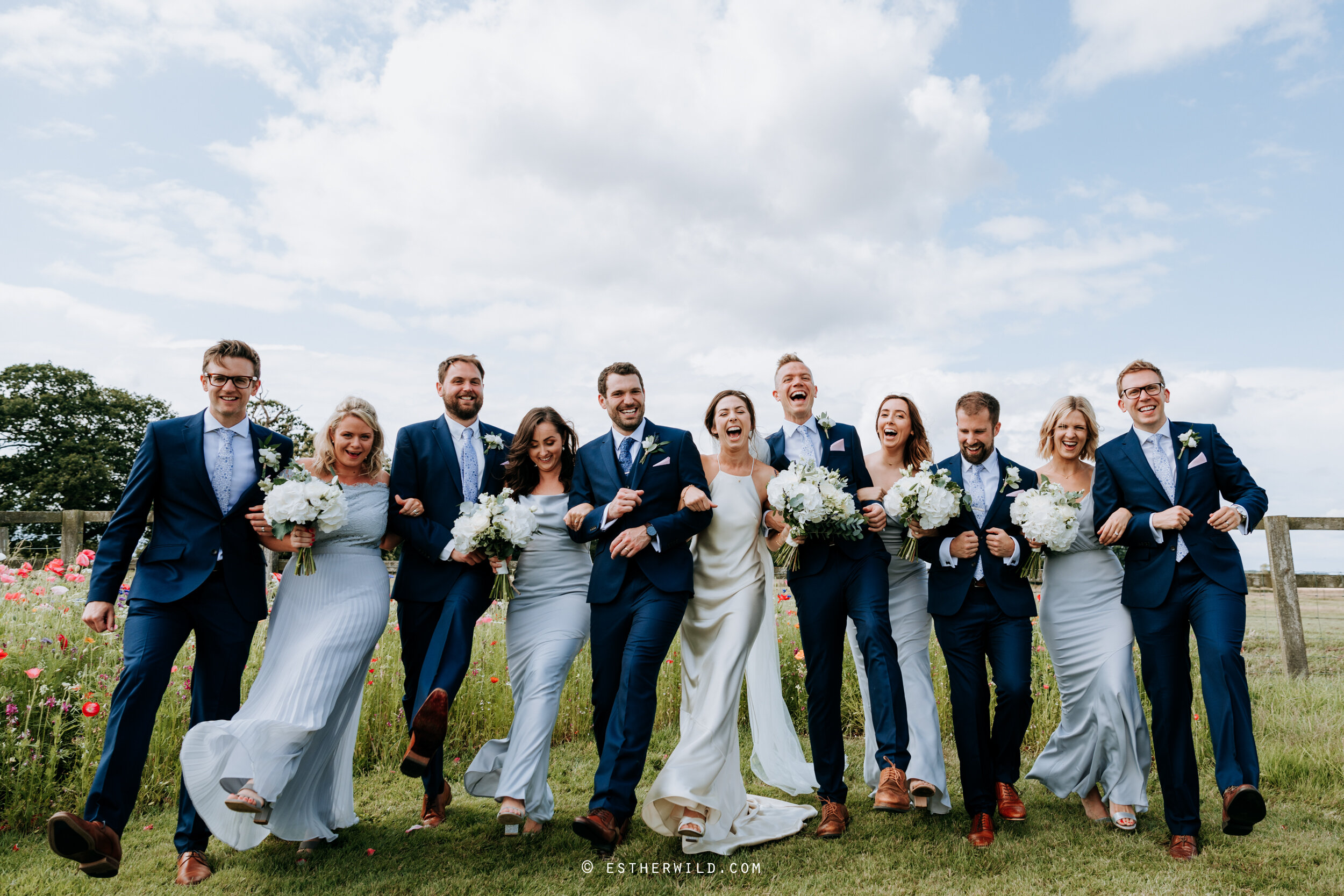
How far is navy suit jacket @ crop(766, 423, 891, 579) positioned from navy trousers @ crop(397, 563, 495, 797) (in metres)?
2.15

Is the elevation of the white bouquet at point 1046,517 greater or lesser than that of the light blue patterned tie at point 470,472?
lesser

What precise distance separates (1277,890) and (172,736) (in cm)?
763

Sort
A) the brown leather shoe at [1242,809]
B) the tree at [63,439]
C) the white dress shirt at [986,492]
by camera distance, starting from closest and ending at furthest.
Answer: the brown leather shoe at [1242,809]
the white dress shirt at [986,492]
the tree at [63,439]

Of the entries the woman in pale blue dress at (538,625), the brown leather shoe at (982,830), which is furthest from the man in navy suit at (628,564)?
the brown leather shoe at (982,830)

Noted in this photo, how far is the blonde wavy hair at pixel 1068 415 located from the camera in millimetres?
5973

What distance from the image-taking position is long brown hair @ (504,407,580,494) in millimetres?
5828

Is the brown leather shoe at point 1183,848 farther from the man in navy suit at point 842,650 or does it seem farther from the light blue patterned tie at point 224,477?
the light blue patterned tie at point 224,477

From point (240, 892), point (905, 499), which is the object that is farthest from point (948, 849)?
point (240, 892)

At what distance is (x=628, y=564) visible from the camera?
17.1ft

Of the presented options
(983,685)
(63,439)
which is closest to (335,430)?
(983,685)

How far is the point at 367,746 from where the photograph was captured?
23.5ft

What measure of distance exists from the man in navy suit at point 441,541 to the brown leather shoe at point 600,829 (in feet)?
3.60

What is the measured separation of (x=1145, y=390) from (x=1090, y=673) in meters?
1.96

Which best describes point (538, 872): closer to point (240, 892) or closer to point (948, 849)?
point (240, 892)
